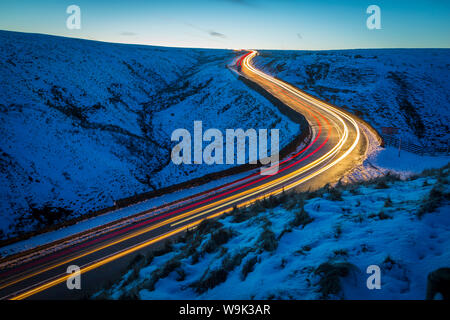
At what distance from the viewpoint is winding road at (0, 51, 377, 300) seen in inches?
359

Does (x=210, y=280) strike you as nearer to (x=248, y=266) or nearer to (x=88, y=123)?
(x=248, y=266)

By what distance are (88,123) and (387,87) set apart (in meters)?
54.5

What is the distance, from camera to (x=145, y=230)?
11977 mm

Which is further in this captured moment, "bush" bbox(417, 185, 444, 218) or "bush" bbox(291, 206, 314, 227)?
"bush" bbox(291, 206, 314, 227)

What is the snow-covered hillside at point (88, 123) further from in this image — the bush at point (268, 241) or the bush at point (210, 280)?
the bush at point (268, 241)

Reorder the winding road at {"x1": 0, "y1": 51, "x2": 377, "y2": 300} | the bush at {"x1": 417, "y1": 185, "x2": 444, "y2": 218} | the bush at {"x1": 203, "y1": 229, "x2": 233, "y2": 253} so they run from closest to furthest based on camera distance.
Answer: the bush at {"x1": 417, "y1": 185, "x2": 444, "y2": 218}, the bush at {"x1": 203, "y1": 229, "x2": 233, "y2": 253}, the winding road at {"x1": 0, "y1": 51, "x2": 377, "y2": 300}

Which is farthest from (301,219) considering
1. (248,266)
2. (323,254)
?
(248,266)

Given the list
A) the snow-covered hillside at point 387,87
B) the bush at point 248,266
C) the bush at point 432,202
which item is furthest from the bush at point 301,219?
the snow-covered hillside at point 387,87

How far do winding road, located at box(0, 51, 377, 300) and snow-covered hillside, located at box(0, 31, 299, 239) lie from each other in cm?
619

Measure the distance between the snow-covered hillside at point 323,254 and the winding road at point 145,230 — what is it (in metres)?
3.49

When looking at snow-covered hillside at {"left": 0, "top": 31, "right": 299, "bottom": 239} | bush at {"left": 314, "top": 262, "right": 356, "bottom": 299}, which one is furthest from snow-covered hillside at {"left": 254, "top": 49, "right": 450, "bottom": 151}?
bush at {"left": 314, "top": 262, "right": 356, "bottom": 299}

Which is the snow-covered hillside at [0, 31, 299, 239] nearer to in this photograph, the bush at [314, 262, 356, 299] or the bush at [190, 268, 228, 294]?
the bush at [190, 268, 228, 294]

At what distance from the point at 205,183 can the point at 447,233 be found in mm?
14752

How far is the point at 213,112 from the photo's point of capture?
35500 mm
